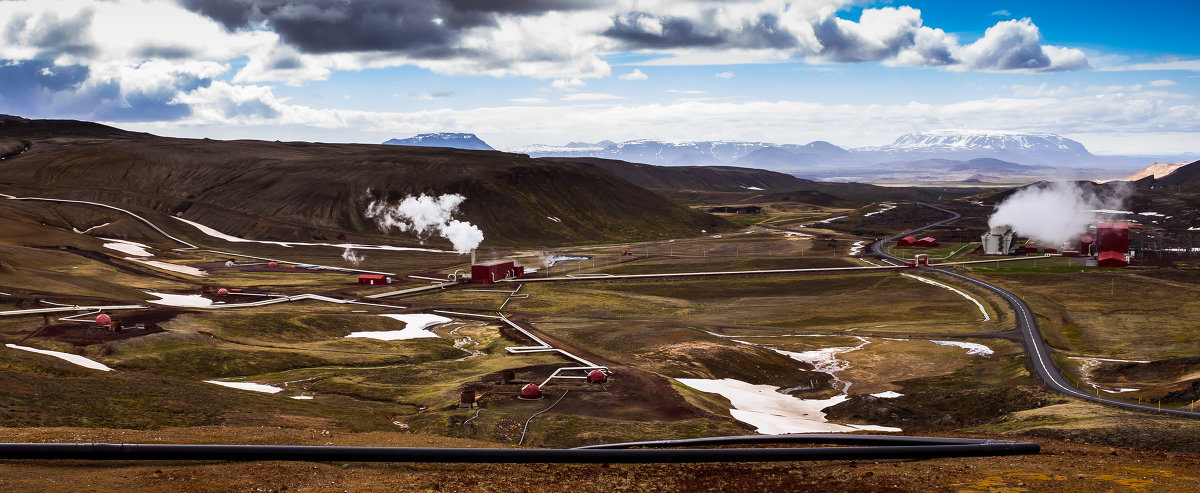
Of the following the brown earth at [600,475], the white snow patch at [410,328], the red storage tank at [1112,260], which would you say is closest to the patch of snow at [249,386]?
the white snow patch at [410,328]

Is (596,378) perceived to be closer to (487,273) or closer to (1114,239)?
(487,273)

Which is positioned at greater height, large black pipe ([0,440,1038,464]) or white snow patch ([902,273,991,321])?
large black pipe ([0,440,1038,464])

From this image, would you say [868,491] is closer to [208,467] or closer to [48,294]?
[208,467]

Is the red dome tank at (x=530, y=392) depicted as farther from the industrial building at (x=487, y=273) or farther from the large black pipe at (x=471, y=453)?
the industrial building at (x=487, y=273)

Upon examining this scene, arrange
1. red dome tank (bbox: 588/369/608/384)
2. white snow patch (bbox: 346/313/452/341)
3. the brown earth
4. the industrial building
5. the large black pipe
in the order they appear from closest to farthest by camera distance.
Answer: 1. the brown earth
2. the large black pipe
3. red dome tank (bbox: 588/369/608/384)
4. white snow patch (bbox: 346/313/452/341)
5. the industrial building

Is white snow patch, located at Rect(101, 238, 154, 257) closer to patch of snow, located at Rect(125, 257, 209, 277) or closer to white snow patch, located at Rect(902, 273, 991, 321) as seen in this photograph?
patch of snow, located at Rect(125, 257, 209, 277)

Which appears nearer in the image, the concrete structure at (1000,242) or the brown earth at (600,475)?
the brown earth at (600,475)

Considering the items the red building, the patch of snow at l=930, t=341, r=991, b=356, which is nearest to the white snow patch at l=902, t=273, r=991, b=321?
the patch of snow at l=930, t=341, r=991, b=356
